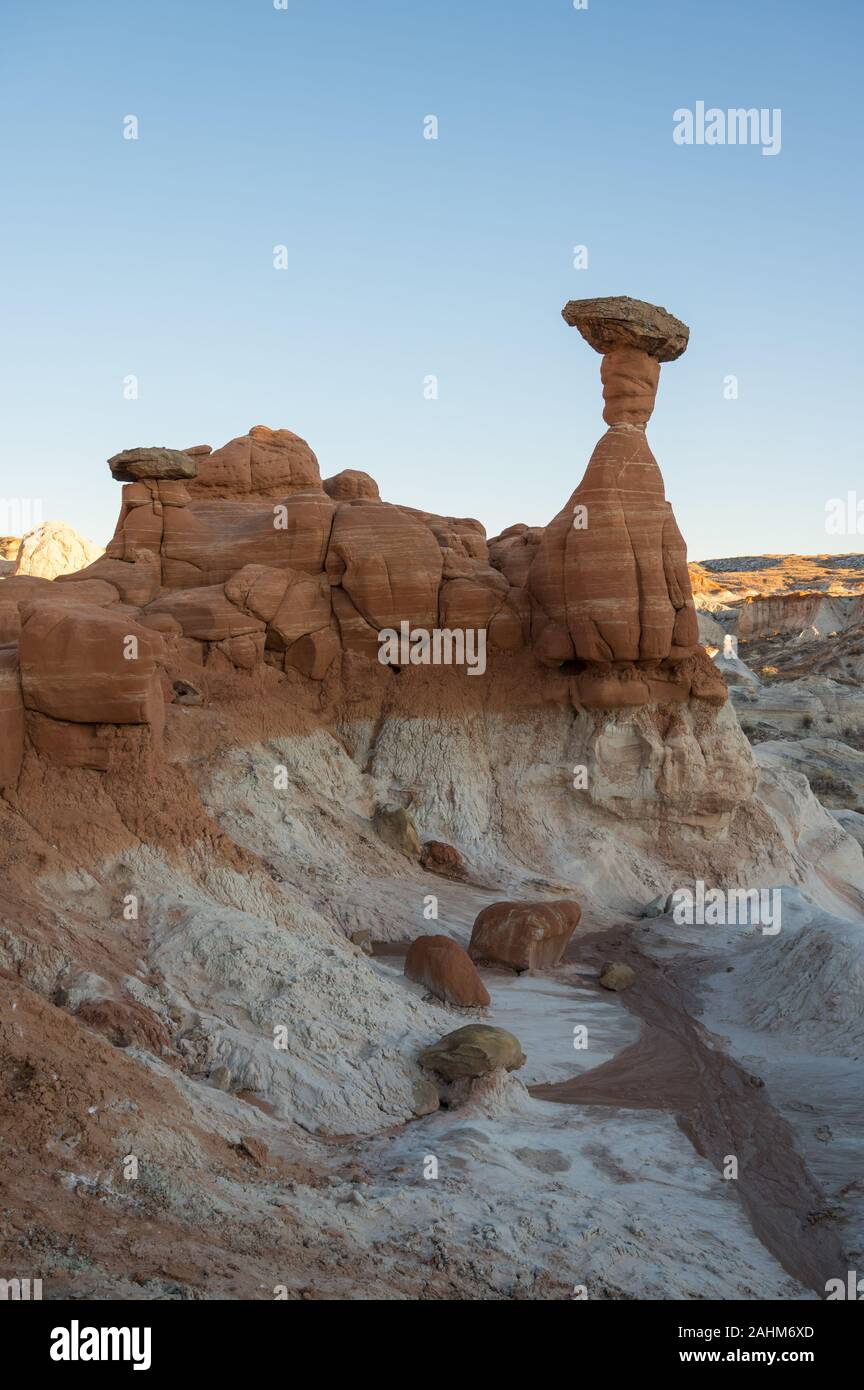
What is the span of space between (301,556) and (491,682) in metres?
3.97

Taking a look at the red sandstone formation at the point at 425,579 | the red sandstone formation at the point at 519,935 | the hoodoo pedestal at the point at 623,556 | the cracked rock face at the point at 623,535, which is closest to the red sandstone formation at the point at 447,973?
the red sandstone formation at the point at 519,935

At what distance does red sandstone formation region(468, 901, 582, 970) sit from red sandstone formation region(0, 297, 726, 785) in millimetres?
5426

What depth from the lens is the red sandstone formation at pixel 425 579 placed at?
18.7 metres

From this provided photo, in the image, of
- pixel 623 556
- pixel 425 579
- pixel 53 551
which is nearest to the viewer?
pixel 623 556

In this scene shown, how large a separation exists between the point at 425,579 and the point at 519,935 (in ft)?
23.7

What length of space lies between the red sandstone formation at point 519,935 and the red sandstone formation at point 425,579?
5.43 m

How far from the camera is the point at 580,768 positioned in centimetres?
1922

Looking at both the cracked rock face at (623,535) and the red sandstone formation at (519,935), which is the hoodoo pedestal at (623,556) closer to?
the cracked rock face at (623,535)

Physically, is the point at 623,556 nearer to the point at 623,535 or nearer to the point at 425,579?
the point at 623,535

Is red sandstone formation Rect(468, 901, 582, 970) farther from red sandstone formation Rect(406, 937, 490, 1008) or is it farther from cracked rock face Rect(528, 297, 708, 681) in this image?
cracked rock face Rect(528, 297, 708, 681)

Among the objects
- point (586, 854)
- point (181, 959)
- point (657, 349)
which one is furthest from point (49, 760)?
point (657, 349)

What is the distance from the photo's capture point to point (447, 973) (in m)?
12.6

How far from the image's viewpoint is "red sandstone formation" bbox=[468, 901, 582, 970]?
14562 millimetres

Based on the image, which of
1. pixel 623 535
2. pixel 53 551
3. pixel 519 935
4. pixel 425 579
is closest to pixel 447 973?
pixel 519 935
